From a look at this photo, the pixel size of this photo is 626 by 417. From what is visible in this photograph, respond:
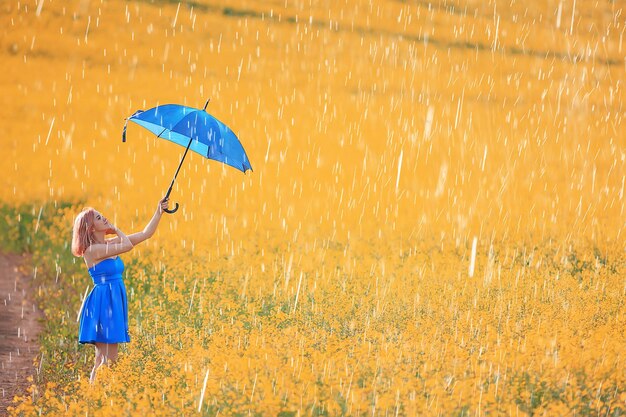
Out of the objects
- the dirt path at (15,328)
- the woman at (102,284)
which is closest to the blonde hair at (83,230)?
the woman at (102,284)

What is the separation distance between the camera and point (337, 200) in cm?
1159

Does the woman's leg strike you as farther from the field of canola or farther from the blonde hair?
the blonde hair

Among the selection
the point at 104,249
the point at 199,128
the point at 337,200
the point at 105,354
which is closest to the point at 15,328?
the point at 105,354

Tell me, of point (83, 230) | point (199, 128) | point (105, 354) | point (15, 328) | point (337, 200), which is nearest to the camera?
point (199, 128)

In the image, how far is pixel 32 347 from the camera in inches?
308

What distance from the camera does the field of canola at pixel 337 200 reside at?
5.04 meters

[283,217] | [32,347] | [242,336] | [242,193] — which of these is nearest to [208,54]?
[242,193]

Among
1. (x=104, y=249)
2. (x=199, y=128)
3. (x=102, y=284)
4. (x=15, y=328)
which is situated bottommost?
(x=15, y=328)

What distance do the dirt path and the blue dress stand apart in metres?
0.93

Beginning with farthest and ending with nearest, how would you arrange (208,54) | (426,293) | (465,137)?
(208,54), (465,137), (426,293)

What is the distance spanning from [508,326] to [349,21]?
1265 centimetres

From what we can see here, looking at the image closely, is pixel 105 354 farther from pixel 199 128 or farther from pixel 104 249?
pixel 199 128

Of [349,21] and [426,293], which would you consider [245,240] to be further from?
[349,21]

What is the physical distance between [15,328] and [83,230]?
332 centimetres
